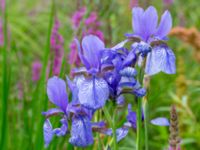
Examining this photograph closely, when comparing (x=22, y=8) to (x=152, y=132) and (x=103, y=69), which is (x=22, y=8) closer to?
(x=152, y=132)

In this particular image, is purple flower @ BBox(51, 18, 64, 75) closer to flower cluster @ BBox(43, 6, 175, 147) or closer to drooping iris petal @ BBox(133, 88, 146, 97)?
flower cluster @ BBox(43, 6, 175, 147)

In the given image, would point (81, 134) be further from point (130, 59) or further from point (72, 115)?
point (130, 59)

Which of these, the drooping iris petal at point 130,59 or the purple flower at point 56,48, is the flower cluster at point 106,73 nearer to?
the drooping iris petal at point 130,59

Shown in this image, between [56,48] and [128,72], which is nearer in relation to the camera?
[128,72]

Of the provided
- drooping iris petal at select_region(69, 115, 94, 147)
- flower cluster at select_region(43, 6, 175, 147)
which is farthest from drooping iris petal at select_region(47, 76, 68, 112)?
drooping iris petal at select_region(69, 115, 94, 147)

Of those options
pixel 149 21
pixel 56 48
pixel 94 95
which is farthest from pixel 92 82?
pixel 56 48

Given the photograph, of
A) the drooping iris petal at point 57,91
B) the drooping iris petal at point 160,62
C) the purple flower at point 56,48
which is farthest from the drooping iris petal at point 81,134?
the purple flower at point 56,48

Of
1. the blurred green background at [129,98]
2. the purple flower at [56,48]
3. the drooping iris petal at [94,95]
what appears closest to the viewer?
the drooping iris petal at [94,95]
